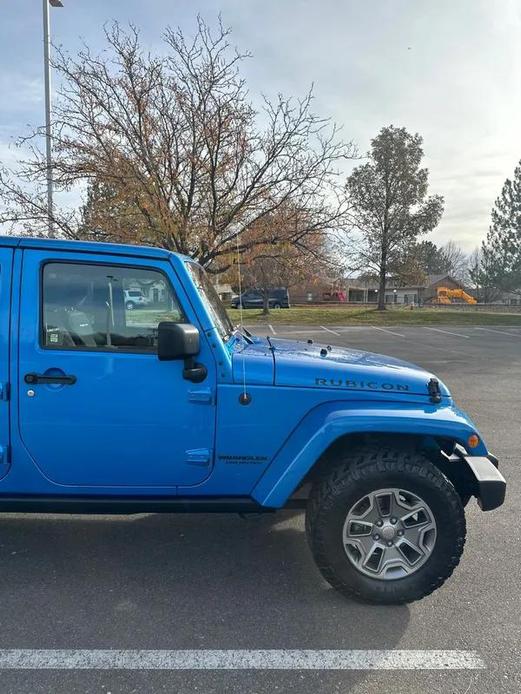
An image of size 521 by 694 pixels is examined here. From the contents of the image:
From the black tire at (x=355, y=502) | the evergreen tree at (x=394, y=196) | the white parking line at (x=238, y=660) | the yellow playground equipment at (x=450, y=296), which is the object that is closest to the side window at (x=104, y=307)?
the black tire at (x=355, y=502)

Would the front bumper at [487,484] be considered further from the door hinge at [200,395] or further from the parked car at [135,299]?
the parked car at [135,299]

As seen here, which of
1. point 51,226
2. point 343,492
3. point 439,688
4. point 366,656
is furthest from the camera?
point 51,226

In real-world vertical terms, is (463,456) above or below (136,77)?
below

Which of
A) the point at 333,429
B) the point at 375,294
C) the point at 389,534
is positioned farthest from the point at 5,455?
the point at 375,294

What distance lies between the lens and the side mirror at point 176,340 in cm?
249

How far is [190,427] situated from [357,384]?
999mm

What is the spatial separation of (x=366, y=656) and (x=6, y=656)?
173 centimetres

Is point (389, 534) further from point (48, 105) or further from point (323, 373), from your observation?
point (48, 105)

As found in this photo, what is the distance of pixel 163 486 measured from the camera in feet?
9.03

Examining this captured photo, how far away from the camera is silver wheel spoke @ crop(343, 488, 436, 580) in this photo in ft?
8.85

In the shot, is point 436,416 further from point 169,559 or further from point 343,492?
point 169,559

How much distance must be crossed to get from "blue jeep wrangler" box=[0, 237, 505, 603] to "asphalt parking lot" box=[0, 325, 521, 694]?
254mm

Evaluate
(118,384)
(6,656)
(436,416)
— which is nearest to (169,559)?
(6,656)

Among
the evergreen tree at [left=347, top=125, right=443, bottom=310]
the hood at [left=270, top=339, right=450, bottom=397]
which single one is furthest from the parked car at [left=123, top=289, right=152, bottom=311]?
the evergreen tree at [left=347, top=125, right=443, bottom=310]
